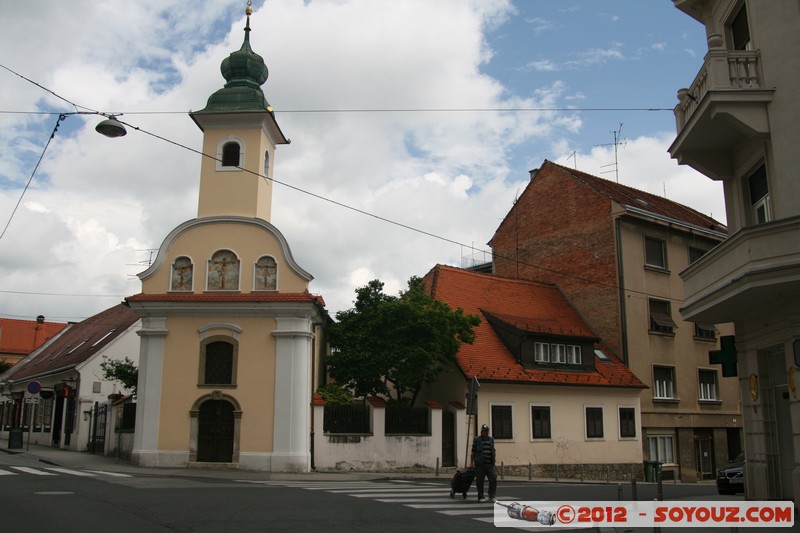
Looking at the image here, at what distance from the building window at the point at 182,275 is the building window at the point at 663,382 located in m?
20.6

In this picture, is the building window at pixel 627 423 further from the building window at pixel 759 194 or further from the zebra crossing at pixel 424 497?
the building window at pixel 759 194

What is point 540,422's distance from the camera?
94.5 feet

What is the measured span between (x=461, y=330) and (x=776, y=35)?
15.7 meters

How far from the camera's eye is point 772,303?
12977mm

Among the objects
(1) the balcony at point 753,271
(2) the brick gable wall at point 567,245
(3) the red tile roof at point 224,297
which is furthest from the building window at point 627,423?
(1) the balcony at point 753,271

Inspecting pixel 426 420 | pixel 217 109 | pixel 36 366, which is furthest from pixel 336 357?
pixel 36 366

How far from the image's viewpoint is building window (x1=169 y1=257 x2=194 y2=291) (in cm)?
2506

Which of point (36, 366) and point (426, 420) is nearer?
point (426, 420)

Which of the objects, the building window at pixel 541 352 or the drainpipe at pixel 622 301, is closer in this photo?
the building window at pixel 541 352

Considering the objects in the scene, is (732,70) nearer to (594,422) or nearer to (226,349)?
(226,349)

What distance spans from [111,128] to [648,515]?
42.4ft

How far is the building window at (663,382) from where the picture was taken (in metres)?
32.9

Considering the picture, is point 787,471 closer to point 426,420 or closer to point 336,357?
point 426,420

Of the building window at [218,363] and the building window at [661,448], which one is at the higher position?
the building window at [218,363]
